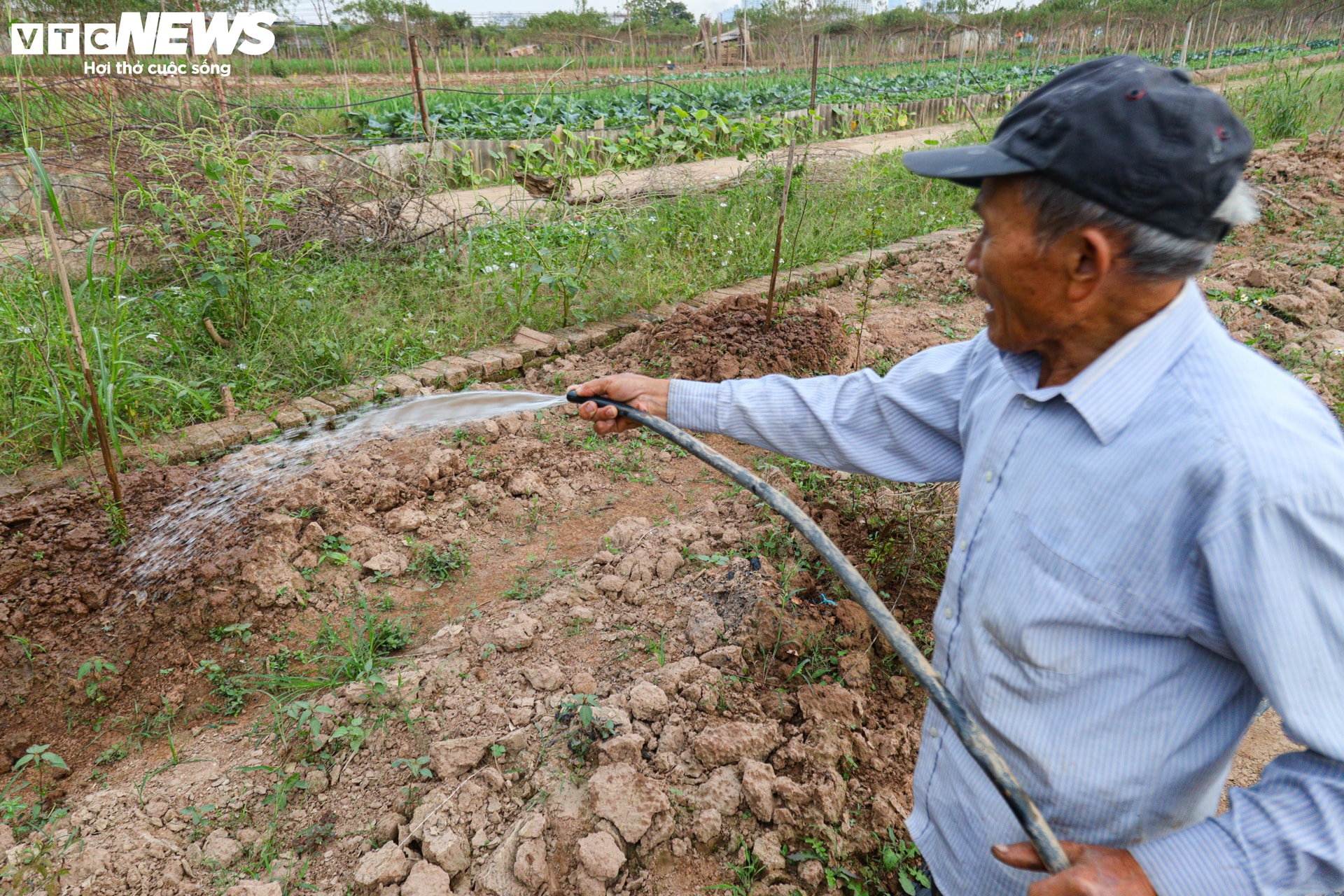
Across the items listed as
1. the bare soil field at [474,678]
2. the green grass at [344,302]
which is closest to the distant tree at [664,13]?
the green grass at [344,302]

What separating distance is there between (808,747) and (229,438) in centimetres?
296

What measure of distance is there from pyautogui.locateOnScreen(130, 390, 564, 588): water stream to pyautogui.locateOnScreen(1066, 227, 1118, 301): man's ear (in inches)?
103

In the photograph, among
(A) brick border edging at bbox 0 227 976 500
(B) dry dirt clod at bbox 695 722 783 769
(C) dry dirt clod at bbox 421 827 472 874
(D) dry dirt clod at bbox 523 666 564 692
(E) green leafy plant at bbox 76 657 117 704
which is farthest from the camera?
(A) brick border edging at bbox 0 227 976 500

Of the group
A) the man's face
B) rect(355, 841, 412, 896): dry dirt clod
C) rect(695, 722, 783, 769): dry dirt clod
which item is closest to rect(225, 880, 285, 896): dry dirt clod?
rect(355, 841, 412, 896): dry dirt clod

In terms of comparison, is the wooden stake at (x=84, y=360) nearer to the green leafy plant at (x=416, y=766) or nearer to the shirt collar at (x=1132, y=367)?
the green leafy plant at (x=416, y=766)

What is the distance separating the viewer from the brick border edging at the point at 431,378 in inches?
137

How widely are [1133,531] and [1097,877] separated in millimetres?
439

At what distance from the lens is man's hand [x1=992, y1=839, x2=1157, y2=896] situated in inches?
38.9

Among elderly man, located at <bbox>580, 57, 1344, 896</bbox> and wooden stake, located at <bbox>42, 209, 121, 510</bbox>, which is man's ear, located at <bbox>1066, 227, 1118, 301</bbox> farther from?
wooden stake, located at <bbox>42, 209, 121, 510</bbox>

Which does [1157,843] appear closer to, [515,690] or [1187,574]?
[1187,574]

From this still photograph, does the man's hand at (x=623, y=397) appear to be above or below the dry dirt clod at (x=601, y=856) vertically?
above

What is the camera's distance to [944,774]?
138 cm

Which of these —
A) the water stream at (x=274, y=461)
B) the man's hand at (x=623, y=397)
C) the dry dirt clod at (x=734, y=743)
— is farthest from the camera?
the water stream at (x=274, y=461)

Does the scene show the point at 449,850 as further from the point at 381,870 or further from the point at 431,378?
the point at 431,378
